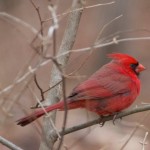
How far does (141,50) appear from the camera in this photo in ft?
38.7

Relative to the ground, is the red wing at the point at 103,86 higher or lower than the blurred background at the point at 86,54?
higher

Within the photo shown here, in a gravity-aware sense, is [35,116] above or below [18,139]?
above

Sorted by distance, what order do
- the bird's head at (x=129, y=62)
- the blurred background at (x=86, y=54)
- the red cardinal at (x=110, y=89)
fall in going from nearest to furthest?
the red cardinal at (x=110, y=89), the bird's head at (x=129, y=62), the blurred background at (x=86, y=54)

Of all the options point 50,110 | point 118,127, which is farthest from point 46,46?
point 118,127

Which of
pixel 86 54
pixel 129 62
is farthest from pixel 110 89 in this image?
pixel 86 54

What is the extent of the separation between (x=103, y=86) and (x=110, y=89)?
0.21 feet

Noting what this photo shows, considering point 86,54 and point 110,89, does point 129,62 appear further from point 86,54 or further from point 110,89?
point 86,54

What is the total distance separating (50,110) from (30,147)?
3856 mm

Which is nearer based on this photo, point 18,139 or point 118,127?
point 18,139

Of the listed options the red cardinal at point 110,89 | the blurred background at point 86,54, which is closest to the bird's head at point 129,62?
the red cardinal at point 110,89

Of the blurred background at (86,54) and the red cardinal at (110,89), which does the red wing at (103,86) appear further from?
the blurred background at (86,54)

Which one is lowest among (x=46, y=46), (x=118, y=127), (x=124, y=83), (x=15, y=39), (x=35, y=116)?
(x=118, y=127)

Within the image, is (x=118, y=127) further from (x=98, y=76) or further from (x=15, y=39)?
(x=98, y=76)

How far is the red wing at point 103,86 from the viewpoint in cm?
441
